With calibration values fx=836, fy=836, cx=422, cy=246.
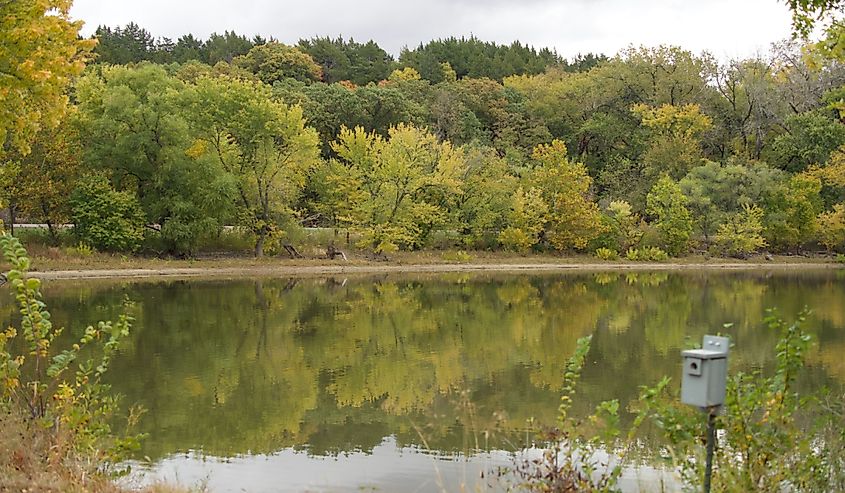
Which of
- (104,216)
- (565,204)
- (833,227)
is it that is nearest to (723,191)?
(833,227)

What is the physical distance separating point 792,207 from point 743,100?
11.7 meters

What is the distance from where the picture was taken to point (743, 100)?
56562mm

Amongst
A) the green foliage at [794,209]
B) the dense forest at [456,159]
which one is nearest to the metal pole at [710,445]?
the dense forest at [456,159]

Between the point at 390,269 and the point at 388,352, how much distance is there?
22.9m

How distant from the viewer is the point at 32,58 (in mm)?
9359

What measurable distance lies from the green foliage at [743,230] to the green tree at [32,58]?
135ft

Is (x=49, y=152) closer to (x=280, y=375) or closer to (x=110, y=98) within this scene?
(x=110, y=98)

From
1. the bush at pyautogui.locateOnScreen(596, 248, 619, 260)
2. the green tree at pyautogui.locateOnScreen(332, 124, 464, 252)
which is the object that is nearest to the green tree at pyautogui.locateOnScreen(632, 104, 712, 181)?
the bush at pyautogui.locateOnScreen(596, 248, 619, 260)

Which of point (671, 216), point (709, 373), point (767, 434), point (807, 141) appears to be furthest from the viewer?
point (807, 141)

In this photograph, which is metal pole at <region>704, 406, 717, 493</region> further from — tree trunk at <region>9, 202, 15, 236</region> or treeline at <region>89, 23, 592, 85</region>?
treeline at <region>89, 23, 592, 85</region>

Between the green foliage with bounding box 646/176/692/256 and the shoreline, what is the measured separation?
1.59 meters

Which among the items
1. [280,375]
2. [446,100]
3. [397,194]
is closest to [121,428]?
[280,375]

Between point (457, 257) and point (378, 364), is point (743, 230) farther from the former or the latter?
point (378, 364)

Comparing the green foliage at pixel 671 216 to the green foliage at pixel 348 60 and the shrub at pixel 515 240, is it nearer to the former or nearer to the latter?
the shrub at pixel 515 240
